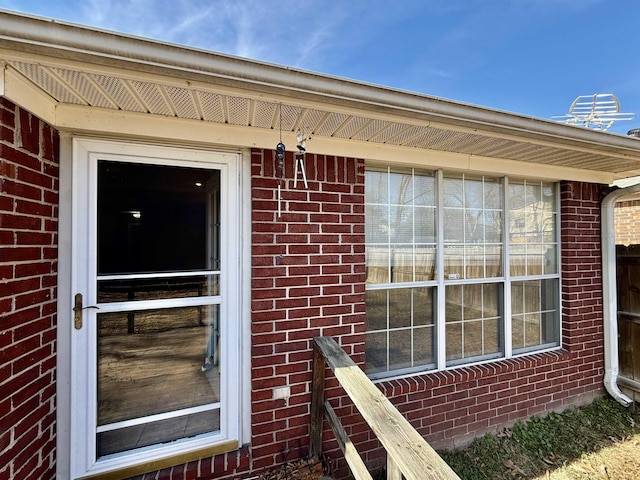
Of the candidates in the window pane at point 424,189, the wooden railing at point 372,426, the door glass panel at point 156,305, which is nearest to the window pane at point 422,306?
the window pane at point 424,189

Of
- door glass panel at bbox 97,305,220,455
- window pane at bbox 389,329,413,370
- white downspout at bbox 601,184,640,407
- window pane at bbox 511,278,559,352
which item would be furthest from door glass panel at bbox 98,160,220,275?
white downspout at bbox 601,184,640,407

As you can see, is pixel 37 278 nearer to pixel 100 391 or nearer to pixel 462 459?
pixel 100 391

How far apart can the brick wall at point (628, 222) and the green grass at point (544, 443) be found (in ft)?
12.3

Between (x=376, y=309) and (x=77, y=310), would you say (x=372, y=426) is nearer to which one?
Result: (x=376, y=309)

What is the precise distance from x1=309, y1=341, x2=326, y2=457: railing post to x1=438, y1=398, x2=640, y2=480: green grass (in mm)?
1184

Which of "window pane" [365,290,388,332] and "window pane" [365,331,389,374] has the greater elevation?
"window pane" [365,290,388,332]

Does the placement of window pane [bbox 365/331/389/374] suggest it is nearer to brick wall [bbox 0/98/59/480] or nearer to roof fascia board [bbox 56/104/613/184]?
roof fascia board [bbox 56/104/613/184]

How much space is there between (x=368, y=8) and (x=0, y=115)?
4.08 meters

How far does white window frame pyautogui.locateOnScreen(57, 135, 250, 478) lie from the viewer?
173 centimetres

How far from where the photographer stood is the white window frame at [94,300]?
173 centimetres

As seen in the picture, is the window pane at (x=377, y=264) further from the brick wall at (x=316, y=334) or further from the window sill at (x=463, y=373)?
the window sill at (x=463, y=373)

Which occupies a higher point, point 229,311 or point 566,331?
point 229,311

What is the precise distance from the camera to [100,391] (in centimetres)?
183

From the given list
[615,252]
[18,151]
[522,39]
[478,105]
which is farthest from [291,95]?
[522,39]
